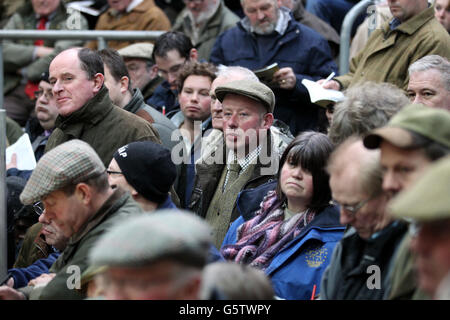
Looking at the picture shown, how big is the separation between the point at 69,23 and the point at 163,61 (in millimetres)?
1747

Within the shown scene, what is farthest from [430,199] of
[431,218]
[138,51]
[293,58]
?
[138,51]

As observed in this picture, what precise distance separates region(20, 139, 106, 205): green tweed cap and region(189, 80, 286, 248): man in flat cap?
1.43 meters

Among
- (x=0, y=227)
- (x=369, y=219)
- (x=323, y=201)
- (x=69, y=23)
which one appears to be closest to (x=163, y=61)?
(x=69, y=23)

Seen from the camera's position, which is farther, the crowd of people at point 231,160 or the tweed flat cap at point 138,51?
the tweed flat cap at point 138,51

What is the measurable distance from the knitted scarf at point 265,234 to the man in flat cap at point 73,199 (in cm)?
81

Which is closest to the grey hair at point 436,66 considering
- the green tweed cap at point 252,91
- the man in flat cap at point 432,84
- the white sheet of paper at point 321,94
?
the man in flat cap at point 432,84

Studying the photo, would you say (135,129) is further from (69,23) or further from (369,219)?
(69,23)

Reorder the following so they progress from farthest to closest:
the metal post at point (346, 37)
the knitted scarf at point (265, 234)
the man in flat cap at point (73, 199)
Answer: the metal post at point (346, 37)
the knitted scarf at point (265, 234)
the man in flat cap at point (73, 199)

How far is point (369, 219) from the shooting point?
3662 mm

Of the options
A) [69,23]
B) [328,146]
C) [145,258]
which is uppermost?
[145,258]

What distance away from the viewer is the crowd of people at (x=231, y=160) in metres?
2.88

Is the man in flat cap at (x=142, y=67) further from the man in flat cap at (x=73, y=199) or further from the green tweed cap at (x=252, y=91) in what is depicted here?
the man in flat cap at (x=73, y=199)

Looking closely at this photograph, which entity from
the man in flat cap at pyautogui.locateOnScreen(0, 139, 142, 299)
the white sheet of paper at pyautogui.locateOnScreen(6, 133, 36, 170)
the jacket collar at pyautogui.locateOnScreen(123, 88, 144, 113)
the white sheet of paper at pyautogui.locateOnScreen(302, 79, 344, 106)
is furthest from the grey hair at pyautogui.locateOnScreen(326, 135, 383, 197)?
the white sheet of paper at pyautogui.locateOnScreen(6, 133, 36, 170)

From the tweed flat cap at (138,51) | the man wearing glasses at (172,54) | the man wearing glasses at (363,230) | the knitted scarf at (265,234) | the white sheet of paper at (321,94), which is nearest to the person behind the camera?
the man wearing glasses at (363,230)
